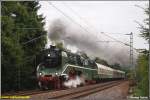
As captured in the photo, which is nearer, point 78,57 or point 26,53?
point 26,53

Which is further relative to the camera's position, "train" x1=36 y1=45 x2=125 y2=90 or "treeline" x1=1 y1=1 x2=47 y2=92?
"train" x1=36 y1=45 x2=125 y2=90

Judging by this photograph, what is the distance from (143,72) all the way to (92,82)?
21.6m

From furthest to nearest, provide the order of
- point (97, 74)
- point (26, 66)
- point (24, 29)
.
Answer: point (97, 74) < point (24, 29) < point (26, 66)

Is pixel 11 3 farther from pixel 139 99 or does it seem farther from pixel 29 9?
pixel 139 99

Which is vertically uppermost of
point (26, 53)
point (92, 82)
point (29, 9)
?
point (29, 9)

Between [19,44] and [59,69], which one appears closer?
[19,44]

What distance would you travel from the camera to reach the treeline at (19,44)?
34213mm

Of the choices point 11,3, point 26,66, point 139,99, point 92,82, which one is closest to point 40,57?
point 26,66

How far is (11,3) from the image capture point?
43.8 metres

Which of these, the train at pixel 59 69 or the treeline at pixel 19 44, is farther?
the train at pixel 59 69

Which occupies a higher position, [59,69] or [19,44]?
[19,44]

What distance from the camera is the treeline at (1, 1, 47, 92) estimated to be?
34.2 meters

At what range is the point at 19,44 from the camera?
37844 mm

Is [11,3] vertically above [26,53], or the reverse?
[11,3]
